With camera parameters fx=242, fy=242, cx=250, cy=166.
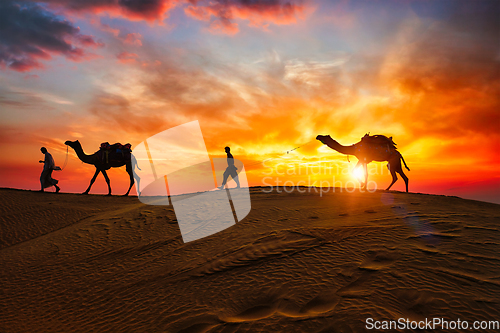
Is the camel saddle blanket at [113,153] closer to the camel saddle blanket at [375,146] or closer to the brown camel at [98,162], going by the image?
the brown camel at [98,162]

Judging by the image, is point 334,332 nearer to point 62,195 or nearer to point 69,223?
point 69,223

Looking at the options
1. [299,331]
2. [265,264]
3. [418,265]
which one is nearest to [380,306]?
[299,331]

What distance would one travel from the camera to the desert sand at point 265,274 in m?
3.35

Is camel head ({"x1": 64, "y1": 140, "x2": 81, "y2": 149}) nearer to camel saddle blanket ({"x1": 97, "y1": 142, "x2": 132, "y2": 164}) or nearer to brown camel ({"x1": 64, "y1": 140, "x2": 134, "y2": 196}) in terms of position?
brown camel ({"x1": 64, "y1": 140, "x2": 134, "y2": 196})

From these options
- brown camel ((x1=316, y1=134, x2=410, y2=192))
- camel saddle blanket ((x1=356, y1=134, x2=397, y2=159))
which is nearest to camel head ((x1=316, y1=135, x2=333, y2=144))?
brown camel ((x1=316, y1=134, x2=410, y2=192))

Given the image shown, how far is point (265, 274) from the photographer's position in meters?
4.41

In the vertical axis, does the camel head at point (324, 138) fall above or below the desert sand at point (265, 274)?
above

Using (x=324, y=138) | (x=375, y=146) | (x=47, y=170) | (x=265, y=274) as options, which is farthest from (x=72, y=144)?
(x=375, y=146)

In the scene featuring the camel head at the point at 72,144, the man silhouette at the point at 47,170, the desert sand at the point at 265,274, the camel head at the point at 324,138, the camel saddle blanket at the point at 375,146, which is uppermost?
the camel head at the point at 72,144

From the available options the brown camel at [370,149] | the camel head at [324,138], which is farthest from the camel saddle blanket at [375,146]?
the camel head at [324,138]

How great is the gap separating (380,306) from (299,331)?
120 cm

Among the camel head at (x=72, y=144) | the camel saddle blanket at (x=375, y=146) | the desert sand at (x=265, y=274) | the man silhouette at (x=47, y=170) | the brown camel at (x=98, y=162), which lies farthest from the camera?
the camel head at (x=72, y=144)

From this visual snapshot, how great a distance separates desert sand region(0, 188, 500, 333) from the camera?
335cm

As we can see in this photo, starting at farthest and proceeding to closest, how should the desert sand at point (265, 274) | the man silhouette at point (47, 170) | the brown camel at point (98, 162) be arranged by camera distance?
the brown camel at point (98, 162) → the man silhouette at point (47, 170) → the desert sand at point (265, 274)
